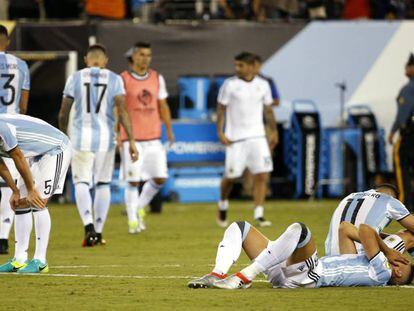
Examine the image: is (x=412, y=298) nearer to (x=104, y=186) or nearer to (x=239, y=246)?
(x=239, y=246)

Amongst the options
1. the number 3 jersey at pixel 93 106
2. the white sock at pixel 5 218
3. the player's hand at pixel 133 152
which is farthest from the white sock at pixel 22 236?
the player's hand at pixel 133 152

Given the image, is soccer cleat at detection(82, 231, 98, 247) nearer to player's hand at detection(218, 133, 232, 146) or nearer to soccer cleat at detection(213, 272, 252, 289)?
player's hand at detection(218, 133, 232, 146)

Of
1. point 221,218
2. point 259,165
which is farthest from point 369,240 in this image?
point 221,218

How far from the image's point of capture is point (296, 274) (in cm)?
1075

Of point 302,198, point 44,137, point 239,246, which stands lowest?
point 302,198

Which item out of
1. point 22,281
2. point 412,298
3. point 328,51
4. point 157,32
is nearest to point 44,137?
point 22,281

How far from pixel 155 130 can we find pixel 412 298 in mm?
8635

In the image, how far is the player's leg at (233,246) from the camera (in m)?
10.5

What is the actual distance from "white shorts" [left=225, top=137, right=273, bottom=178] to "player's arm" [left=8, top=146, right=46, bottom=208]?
7527 mm

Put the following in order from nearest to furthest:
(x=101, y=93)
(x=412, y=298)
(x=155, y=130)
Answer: (x=412, y=298) → (x=101, y=93) → (x=155, y=130)

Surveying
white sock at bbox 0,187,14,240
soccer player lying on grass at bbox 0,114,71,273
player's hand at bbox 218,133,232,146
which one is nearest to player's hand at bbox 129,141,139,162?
white sock at bbox 0,187,14,240

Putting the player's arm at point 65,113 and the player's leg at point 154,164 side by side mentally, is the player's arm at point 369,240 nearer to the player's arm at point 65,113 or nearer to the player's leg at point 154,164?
the player's arm at point 65,113

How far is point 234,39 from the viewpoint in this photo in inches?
1007

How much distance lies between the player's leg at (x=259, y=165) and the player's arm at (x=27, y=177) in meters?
7.48
